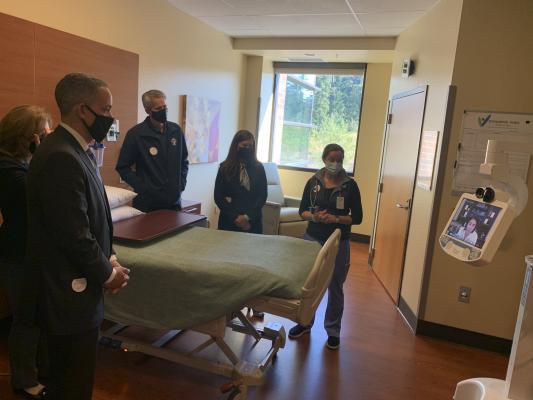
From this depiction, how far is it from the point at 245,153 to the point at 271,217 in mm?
1946

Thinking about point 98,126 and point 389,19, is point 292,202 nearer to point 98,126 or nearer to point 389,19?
point 389,19

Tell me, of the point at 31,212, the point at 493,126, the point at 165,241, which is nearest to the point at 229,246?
the point at 165,241

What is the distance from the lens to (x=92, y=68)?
2.88 m

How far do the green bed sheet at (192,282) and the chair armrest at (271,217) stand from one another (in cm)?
266

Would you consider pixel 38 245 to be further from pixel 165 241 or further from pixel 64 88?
pixel 165 241

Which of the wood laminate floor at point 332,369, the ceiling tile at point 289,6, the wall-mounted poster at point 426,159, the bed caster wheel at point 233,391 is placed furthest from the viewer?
the ceiling tile at point 289,6

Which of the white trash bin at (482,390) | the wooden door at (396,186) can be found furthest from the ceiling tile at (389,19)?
the white trash bin at (482,390)

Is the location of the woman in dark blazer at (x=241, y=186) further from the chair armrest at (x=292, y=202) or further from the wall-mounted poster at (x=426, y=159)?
the chair armrest at (x=292, y=202)

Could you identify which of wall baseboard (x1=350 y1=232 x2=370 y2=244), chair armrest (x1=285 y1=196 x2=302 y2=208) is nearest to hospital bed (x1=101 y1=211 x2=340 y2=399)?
chair armrest (x1=285 y1=196 x2=302 y2=208)

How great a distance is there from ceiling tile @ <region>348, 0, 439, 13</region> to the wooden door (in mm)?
666

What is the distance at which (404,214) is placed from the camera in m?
3.58

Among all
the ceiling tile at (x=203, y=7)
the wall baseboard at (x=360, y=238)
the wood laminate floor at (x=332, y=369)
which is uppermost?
the ceiling tile at (x=203, y=7)

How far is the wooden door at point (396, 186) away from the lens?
349 centimetres

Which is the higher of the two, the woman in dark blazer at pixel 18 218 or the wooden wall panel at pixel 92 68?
the wooden wall panel at pixel 92 68
